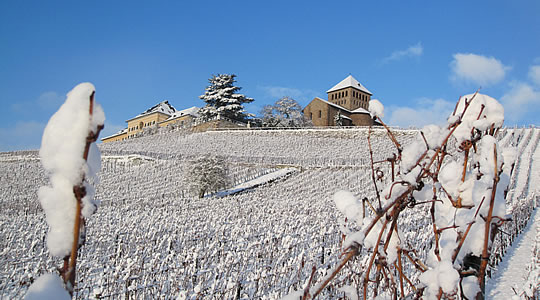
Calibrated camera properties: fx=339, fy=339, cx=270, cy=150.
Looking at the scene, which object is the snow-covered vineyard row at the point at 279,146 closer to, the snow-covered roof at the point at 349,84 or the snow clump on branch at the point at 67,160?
the snow-covered roof at the point at 349,84

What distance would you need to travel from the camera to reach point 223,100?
47.1 meters

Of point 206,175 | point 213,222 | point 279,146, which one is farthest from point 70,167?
point 279,146

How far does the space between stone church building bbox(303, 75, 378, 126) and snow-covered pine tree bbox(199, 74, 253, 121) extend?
1091cm

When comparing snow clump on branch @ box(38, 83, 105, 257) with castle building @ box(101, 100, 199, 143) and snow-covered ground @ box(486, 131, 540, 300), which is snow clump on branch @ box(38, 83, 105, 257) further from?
castle building @ box(101, 100, 199, 143)

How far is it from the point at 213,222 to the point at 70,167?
1036cm

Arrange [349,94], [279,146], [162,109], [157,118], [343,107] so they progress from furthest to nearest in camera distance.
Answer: [162,109] < [157,118] < [343,107] < [349,94] < [279,146]

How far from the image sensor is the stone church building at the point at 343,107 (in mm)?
51156

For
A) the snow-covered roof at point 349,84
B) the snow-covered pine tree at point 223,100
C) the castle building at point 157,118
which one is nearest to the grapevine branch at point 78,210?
the snow-covered pine tree at point 223,100

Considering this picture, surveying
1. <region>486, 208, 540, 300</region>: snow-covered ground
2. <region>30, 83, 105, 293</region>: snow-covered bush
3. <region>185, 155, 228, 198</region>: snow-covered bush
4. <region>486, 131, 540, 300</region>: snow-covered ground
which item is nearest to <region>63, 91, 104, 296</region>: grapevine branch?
<region>30, 83, 105, 293</region>: snow-covered bush

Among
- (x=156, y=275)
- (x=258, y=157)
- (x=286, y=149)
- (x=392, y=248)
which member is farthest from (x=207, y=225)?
(x=286, y=149)

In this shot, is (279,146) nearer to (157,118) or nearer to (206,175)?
(206,175)

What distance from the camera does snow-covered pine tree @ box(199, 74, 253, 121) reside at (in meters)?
47.1

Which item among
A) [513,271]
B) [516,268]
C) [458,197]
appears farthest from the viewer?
[516,268]

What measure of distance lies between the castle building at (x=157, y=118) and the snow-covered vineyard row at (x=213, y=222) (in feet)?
60.7
